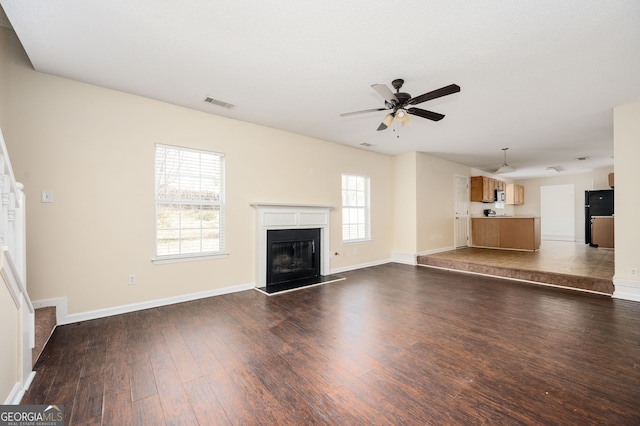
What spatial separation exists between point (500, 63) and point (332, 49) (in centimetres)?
169

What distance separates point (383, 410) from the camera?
164 centimetres

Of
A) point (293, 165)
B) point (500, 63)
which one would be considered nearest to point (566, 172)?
point (500, 63)

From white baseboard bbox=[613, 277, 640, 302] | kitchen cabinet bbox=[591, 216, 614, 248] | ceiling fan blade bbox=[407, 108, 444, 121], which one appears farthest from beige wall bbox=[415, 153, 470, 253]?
kitchen cabinet bbox=[591, 216, 614, 248]

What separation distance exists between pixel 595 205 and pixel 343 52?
10142 millimetres

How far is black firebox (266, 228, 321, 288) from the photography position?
181 inches

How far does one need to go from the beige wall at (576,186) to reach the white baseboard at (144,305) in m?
11.2

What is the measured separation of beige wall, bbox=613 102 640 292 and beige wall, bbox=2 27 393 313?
5.27 m

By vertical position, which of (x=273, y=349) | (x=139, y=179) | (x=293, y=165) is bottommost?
(x=273, y=349)

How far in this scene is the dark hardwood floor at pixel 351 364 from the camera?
1.64 meters

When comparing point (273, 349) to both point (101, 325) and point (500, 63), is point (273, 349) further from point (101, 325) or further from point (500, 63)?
point (500, 63)

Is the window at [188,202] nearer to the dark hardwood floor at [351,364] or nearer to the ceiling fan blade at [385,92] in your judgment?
the dark hardwood floor at [351,364]

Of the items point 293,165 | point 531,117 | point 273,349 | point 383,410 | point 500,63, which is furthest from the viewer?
point 293,165

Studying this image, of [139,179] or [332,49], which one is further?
[139,179]

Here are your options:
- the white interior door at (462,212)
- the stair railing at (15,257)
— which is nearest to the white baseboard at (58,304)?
the stair railing at (15,257)
